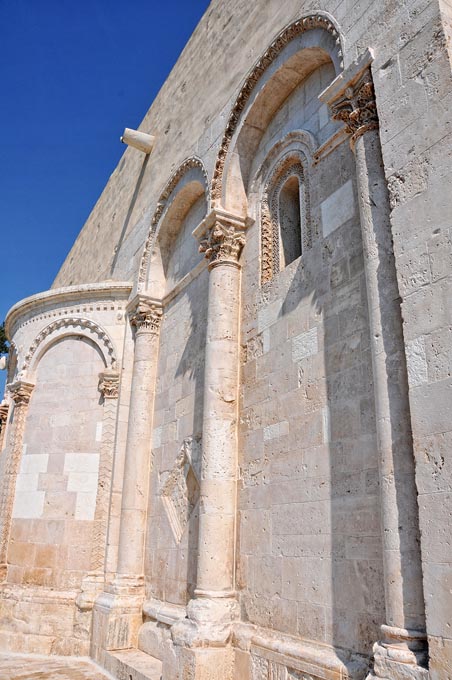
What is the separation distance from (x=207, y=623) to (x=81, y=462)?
3.99m

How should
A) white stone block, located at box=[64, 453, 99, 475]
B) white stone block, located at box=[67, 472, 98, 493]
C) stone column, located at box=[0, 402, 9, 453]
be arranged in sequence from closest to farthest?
white stone block, located at box=[67, 472, 98, 493] → white stone block, located at box=[64, 453, 99, 475] → stone column, located at box=[0, 402, 9, 453]

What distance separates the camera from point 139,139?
10508mm

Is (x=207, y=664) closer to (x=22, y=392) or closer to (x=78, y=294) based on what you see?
(x=22, y=392)

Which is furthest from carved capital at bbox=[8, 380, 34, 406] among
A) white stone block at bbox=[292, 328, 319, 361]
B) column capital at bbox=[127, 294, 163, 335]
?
white stone block at bbox=[292, 328, 319, 361]

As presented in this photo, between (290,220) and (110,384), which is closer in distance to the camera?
(290,220)

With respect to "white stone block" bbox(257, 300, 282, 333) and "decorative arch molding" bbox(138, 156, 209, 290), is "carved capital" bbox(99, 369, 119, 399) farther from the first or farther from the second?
"white stone block" bbox(257, 300, 282, 333)

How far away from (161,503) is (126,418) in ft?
5.96

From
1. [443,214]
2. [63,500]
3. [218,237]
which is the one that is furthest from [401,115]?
[63,500]

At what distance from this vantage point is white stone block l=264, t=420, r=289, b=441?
548 centimetres

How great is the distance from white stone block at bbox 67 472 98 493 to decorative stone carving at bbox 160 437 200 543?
1.65 m

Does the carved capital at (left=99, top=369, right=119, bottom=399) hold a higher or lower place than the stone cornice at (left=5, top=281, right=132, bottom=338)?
lower

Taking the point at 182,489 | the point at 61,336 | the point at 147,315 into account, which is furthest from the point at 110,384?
the point at 182,489

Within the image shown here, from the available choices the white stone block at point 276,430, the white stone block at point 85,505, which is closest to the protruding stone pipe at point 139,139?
the white stone block at point 85,505

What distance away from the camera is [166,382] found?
8.30 m
